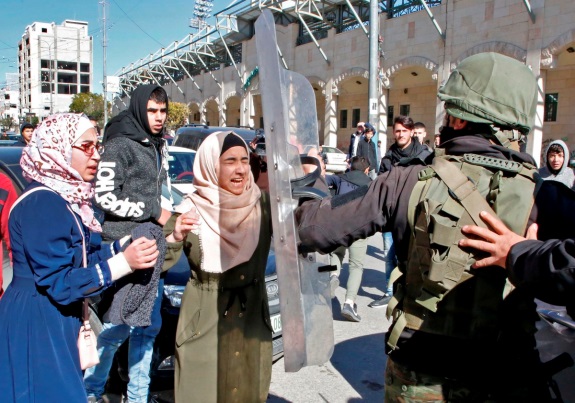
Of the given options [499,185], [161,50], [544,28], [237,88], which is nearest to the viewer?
[499,185]

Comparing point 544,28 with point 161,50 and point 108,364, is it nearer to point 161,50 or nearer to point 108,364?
point 108,364

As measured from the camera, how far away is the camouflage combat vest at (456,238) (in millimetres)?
1463

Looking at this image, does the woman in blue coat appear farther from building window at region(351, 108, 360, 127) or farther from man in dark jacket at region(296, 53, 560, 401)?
building window at region(351, 108, 360, 127)

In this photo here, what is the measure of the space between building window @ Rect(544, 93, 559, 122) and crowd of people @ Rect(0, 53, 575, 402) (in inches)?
748

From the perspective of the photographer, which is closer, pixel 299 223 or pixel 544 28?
pixel 299 223

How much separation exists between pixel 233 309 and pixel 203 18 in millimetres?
76275

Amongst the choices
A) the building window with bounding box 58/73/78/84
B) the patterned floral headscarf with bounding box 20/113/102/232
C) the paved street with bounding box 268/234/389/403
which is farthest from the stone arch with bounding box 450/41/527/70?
the building window with bounding box 58/73/78/84

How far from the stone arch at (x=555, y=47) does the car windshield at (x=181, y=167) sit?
13.3 m

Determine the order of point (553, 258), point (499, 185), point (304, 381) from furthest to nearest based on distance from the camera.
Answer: point (304, 381) < point (499, 185) < point (553, 258)

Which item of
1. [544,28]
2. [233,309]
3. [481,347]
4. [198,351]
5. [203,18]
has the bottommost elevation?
[198,351]

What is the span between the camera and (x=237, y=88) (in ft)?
111

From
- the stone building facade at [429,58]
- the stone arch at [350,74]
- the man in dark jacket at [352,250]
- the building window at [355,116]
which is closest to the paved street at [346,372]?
the man in dark jacket at [352,250]

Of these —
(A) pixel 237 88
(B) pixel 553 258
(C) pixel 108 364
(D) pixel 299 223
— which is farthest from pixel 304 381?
(A) pixel 237 88

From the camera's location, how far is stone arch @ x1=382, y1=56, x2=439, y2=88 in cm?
1945
